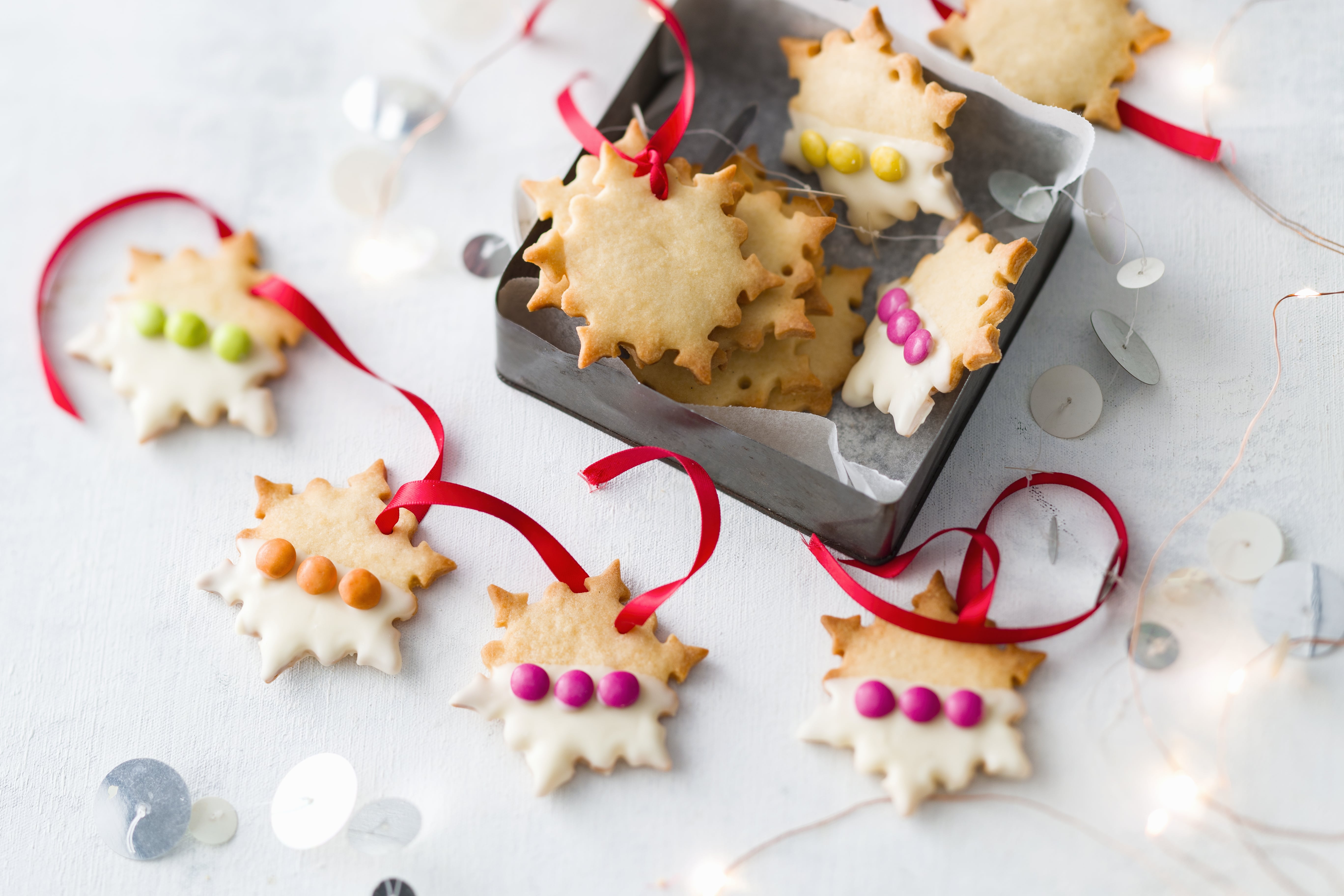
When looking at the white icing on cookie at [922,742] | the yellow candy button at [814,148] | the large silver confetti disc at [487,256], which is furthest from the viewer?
the large silver confetti disc at [487,256]

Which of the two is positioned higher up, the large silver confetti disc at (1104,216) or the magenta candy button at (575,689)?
the large silver confetti disc at (1104,216)

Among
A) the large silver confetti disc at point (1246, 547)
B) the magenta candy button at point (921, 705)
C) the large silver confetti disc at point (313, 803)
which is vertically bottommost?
the large silver confetti disc at point (313, 803)

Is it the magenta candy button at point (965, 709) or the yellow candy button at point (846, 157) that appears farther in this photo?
the yellow candy button at point (846, 157)

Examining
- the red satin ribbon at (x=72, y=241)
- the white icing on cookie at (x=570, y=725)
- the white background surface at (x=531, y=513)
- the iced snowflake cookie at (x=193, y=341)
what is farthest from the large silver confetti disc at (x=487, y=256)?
the white icing on cookie at (x=570, y=725)

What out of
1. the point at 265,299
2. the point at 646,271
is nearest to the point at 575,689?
the point at 646,271

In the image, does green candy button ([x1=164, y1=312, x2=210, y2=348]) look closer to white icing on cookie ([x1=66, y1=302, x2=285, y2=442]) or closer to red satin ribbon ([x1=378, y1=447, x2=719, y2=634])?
white icing on cookie ([x1=66, y1=302, x2=285, y2=442])

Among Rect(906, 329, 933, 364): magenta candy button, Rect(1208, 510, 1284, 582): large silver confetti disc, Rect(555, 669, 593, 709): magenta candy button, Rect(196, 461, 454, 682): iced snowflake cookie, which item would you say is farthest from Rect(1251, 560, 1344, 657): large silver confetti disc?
Rect(196, 461, 454, 682): iced snowflake cookie

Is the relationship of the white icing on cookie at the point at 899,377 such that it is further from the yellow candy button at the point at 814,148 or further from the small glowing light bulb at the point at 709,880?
the small glowing light bulb at the point at 709,880

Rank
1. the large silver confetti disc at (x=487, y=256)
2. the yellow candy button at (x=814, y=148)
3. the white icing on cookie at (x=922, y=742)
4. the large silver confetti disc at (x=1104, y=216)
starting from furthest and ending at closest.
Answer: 1. the large silver confetti disc at (x=487, y=256)
2. the yellow candy button at (x=814, y=148)
3. the large silver confetti disc at (x=1104, y=216)
4. the white icing on cookie at (x=922, y=742)
